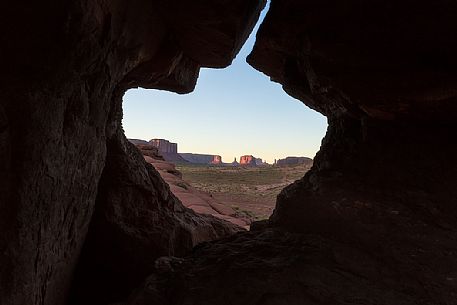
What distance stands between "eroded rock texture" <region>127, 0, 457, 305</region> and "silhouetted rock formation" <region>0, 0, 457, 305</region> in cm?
2

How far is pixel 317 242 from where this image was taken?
4.64 m

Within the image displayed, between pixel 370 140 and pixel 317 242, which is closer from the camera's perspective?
pixel 317 242

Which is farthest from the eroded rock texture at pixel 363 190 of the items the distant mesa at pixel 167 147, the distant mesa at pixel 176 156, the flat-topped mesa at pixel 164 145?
the flat-topped mesa at pixel 164 145

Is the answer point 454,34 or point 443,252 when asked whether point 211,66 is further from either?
point 443,252

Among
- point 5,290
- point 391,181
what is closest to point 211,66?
point 391,181

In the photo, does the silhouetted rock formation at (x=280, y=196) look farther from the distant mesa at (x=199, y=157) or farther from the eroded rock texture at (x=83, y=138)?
the distant mesa at (x=199, y=157)

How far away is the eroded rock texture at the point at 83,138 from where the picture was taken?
3.39 meters

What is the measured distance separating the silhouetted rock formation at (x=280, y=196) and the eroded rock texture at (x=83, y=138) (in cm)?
2

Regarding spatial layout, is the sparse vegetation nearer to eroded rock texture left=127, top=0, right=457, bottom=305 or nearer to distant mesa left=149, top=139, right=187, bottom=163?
eroded rock texture left=127, top=0, right=457, bottom=305

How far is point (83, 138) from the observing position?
4.55m

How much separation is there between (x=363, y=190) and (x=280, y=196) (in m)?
1.75

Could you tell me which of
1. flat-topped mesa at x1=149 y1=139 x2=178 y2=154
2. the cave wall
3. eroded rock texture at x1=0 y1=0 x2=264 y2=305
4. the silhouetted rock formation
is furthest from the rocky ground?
flat-topped mesa at x1=149 y1=139 x2=178 y2=154

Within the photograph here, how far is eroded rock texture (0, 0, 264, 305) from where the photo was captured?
3393 mm

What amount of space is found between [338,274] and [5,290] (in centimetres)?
359
